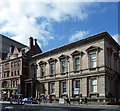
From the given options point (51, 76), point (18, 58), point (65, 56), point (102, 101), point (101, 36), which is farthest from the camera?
point (18, 58)

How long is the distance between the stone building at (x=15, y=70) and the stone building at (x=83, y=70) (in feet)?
→ 20.0

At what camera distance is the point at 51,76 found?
42781 millimetres

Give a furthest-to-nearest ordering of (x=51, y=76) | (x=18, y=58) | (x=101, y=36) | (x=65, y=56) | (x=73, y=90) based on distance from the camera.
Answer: (x=18, y=58)
(x=51, y=76)
(x=65, y=56)
(x=73, y=90)
(x=101, y=36)

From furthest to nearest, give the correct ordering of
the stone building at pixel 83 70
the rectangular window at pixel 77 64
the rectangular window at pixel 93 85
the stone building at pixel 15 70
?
the stone building at pixel 15 70 → the rectangular window at pixel 77 64 → the rectangular window at pixel 93 85 → the stone building at pixel 83 70

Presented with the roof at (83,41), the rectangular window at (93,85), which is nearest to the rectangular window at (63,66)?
the roof at (83,41)

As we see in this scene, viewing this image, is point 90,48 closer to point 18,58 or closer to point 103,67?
point 103,67

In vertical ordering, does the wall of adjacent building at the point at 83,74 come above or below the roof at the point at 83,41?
below

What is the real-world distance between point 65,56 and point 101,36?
386 inches

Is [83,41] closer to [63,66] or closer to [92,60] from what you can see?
[92,60]

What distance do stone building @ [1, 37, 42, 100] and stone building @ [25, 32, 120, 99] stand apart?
6111 millimetres

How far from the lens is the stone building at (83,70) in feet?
109

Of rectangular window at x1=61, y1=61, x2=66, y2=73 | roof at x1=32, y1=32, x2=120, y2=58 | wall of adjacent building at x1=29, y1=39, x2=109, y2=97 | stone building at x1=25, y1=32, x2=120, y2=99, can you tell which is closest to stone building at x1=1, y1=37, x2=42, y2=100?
stone building at x1=25, y1=32, x2=120, y2=99

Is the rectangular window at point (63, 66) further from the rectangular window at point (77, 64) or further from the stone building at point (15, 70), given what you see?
the stone building at point (15, 70)

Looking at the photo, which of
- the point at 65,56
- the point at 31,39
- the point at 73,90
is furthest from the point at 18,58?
the point at 73,90
